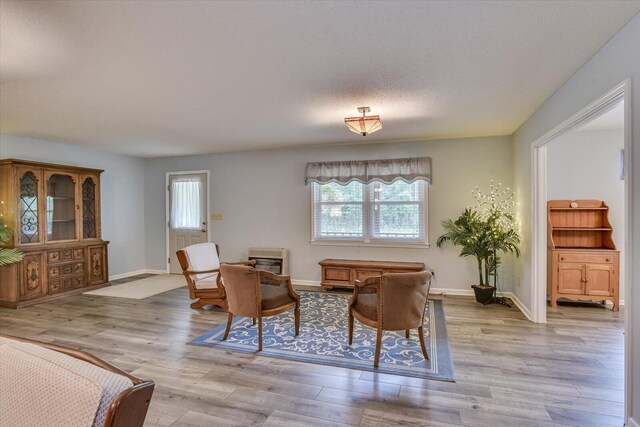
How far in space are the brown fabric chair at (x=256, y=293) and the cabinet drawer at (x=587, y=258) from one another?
380 centimetres

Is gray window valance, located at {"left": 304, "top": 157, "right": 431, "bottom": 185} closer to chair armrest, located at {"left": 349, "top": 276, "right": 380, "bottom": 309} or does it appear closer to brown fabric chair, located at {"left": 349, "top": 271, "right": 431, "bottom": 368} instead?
chair armrest, located at {"left": 349, "top": 276, "right": 380, "bottom": 309}

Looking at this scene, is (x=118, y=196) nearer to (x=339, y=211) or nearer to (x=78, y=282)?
(x=78, y=282)

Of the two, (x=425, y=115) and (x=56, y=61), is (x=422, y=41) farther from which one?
(x=56, y=61)

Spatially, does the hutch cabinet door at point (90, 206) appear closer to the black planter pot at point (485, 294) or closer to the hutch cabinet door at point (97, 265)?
the hutch cabinet door at point (97, 265)

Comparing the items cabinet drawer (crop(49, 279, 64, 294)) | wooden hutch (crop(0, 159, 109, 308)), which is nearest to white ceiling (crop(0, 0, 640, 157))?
wooden hutch (crop(0, 159, 109, 308))

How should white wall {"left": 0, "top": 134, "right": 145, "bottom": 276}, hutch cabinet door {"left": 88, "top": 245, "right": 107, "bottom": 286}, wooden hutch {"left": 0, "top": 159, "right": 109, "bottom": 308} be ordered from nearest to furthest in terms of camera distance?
wooden hutch {"left": 0, "top": 159, "right": 109, "bottom": 308}
hutch cabinet door {"left": 88, "top": 245, "right": 107, "bottom": 286}
white wall {"left": 0, "top": 134, "right": 145, "bottom": 276}

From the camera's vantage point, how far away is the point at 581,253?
461cm

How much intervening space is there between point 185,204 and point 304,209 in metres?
2.71

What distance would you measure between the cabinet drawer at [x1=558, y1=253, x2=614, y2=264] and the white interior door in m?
6.19

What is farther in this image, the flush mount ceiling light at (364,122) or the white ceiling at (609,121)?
the white ceiling at (609,121)

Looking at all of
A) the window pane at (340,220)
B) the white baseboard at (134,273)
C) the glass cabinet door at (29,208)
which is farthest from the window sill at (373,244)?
the glass cabinet door at (29,208)

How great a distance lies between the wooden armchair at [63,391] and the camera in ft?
2.45

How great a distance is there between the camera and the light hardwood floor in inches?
87.8

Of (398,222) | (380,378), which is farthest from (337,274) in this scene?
(380,378)
